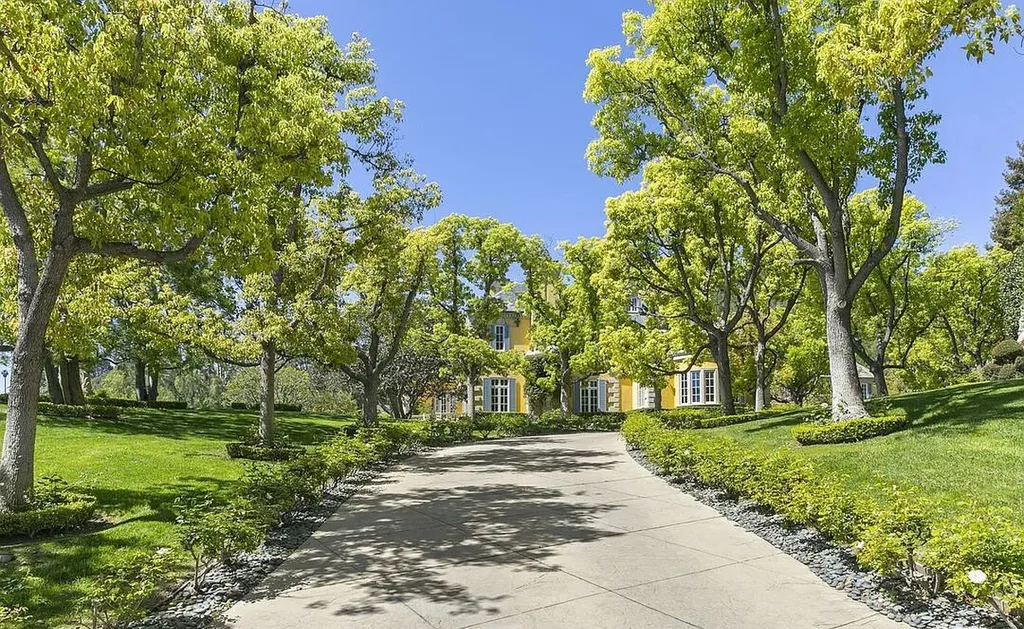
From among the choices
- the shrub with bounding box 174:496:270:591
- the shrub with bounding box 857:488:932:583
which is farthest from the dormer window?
the shrub with bounding box 857:488:932:583

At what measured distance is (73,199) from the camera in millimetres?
8422

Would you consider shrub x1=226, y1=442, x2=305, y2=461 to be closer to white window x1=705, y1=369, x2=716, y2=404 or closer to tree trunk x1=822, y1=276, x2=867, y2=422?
tree trunk x1=822, y1=276, x2=867, y2=422

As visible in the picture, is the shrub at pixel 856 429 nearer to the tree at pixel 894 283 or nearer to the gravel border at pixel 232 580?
the gravel border at pixel 232 580

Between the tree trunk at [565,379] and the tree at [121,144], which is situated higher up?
the tree at [121,144]

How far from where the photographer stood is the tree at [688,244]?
71.8 ft

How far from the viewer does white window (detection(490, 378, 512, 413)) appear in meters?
40.6

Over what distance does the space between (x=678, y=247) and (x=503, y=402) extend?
20.3 meters

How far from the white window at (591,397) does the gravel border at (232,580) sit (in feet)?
104

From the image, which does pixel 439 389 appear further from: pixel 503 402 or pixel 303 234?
pixel 303 234

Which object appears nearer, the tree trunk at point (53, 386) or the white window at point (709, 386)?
the tree trunk at point (53, 386)

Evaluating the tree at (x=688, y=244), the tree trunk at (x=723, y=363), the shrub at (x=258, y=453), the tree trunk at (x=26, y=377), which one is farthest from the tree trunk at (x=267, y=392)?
the tree trunk at (x=723, y=363)

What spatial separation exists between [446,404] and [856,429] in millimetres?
33260

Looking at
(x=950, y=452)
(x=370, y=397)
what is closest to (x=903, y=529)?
(x=950, y=452)

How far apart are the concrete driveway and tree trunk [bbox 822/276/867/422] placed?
499 centimetres
